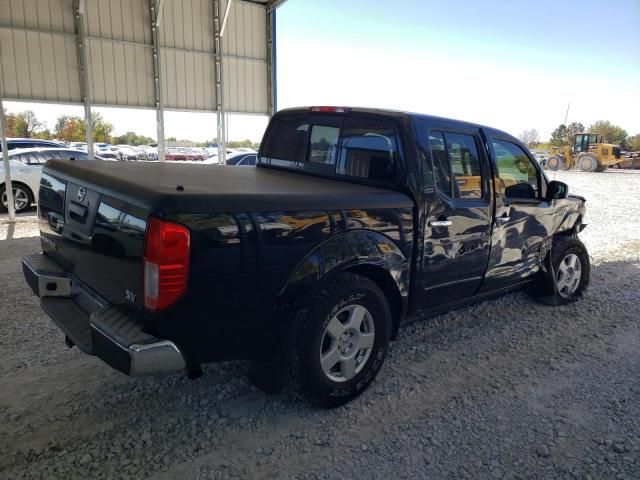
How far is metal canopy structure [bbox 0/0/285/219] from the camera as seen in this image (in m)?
9.71

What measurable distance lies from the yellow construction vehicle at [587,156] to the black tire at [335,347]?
3121cm

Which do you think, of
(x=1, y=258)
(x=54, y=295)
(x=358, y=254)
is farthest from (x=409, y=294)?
(x=1, y=258)

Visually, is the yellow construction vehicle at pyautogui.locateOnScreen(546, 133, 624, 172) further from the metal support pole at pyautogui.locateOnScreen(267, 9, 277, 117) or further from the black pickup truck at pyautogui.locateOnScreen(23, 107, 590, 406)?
the black pickup truck at pyautogui.locateOnScreen(23, 107, 590, 406)

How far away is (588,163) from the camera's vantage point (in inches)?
1251

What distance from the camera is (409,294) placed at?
11.5 ft

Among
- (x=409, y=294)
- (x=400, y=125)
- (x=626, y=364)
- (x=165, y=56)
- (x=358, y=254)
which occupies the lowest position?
(x=626, y=364)

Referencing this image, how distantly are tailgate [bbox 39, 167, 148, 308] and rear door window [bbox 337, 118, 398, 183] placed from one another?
184 centimetres

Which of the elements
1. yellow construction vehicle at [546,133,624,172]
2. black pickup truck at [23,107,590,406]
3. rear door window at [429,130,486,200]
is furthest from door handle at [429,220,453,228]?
yellow construction vehicle at [546,133,624,172]

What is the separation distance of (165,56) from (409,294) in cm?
1017

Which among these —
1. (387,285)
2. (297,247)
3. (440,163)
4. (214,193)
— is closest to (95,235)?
(214,193)

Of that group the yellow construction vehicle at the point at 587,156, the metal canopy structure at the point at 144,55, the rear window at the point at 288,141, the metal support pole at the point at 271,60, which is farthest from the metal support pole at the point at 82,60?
the yellow construction vehicle at the point at 587,156

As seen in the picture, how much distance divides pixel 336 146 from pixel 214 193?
1732 millimetres

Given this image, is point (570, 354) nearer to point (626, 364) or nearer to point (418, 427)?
point (626, 364)

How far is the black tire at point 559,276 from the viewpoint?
5086 mm
